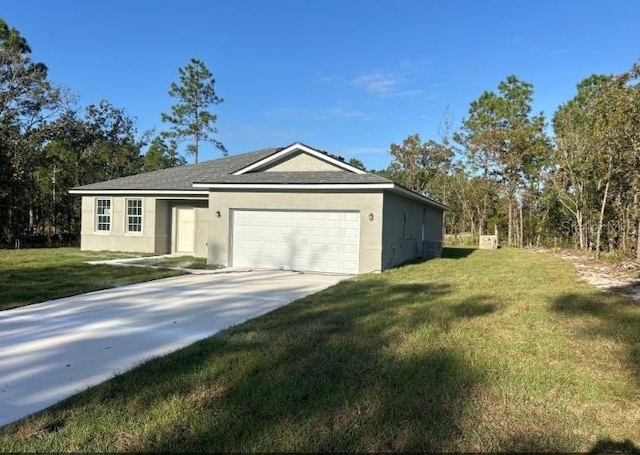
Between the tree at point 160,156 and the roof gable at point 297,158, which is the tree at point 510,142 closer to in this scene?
the roof gable at point 297,158

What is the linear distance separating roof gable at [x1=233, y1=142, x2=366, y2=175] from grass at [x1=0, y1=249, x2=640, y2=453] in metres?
8.28

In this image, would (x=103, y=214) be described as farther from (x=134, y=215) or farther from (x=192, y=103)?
(x=192, y=103)

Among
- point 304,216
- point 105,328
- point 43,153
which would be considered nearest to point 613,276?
point 304,216

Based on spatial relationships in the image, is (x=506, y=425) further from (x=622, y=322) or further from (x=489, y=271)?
(x=489, y=271)

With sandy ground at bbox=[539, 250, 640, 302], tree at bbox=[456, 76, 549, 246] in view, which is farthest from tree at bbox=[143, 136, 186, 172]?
sandy ground at bbox=[539, 250, 640, 302]

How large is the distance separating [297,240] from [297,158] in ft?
9.54

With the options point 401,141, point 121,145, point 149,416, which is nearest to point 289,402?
point 149,416

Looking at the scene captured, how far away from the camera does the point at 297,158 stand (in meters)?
15.0

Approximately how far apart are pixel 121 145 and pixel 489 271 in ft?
88.3

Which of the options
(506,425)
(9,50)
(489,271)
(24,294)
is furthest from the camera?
(9,50)

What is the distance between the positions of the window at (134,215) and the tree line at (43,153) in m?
6.71

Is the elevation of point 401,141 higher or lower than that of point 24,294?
higher

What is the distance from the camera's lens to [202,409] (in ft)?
11.9

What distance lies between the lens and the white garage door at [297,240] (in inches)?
519
